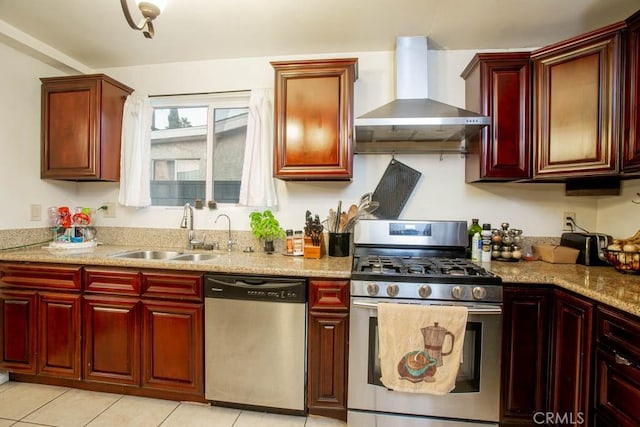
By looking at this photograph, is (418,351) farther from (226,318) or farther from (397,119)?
(397,119)

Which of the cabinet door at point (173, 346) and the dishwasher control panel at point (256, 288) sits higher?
the dishwasher control panel at point (256, 288)

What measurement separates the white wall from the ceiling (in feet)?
0.47

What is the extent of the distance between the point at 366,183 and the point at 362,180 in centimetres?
4

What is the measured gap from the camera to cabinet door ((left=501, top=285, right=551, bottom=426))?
5.26ft

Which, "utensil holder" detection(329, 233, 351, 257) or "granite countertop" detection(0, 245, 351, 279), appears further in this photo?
"utensil holder" detection(329, 233, 351, 257)

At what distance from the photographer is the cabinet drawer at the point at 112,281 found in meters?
1.88

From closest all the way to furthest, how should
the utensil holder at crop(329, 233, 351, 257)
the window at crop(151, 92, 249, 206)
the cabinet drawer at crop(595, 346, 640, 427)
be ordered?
the cabinet drawer at crop(595, 346, 640, 427) < the utensil holder at crop(329, 233, 351, 257) < the window at crop(151, 92, 249, 206)

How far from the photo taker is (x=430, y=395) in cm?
158

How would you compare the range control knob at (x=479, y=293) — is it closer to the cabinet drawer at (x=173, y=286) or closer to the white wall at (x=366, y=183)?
the white wall at (x=366, y=183)

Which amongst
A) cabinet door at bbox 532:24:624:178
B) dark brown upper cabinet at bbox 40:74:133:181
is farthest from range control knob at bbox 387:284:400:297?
dark brown upper cabinet at bbox 40:74:133:181

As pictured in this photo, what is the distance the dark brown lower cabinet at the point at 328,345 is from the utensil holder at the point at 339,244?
1.58ft

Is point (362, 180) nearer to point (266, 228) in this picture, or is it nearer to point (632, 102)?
point (266, 228)

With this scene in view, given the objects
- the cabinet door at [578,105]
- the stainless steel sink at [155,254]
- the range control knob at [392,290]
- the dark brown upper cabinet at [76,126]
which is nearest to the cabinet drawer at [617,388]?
the range control knob at [392,290]

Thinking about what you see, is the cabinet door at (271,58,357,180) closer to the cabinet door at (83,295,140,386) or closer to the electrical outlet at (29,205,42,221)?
the cabinet door at (83,295,140,386)
